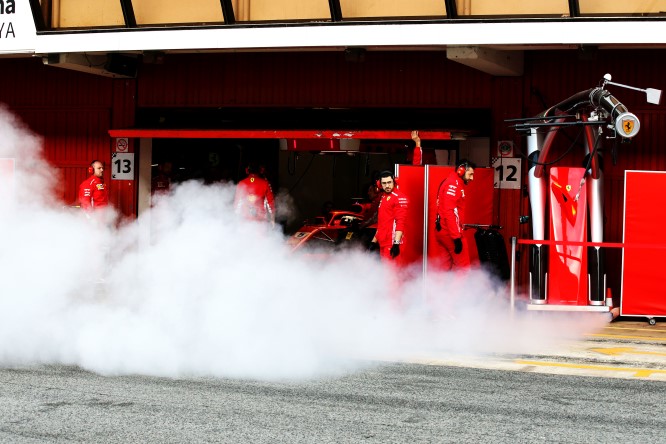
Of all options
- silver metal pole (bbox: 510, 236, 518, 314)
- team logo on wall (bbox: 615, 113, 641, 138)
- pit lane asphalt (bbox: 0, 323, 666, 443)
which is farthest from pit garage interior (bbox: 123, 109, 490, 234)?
pit lane asphalt (bbox: 0, 323, 666, 443)

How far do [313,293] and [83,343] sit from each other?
2787 mm

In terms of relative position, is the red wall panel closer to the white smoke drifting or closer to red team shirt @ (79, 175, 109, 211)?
red team shirt @ (79, 175, 109, 211)

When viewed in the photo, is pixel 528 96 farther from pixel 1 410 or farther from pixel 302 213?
pixel 1 410

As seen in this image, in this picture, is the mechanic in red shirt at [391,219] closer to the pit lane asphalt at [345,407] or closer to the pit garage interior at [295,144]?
the pit garage interior at [295,144]

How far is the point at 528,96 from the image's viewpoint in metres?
17.4

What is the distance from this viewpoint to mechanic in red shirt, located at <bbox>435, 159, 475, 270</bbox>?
14711 mm

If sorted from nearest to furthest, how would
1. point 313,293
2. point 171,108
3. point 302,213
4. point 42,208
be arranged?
1. point 42,208
2. point 313,293
3. point 171,108
4. point 302,213

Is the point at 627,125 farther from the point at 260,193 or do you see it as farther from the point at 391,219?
the point at 260,193

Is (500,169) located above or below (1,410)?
above

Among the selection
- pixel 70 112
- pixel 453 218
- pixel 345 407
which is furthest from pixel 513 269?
pixel 70 112

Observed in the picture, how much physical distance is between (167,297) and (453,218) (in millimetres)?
5309

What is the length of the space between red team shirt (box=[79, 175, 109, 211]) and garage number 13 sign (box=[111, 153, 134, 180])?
90.9 inches

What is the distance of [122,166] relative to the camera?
20.0 m

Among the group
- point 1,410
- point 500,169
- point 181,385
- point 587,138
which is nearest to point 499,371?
point 181,385
